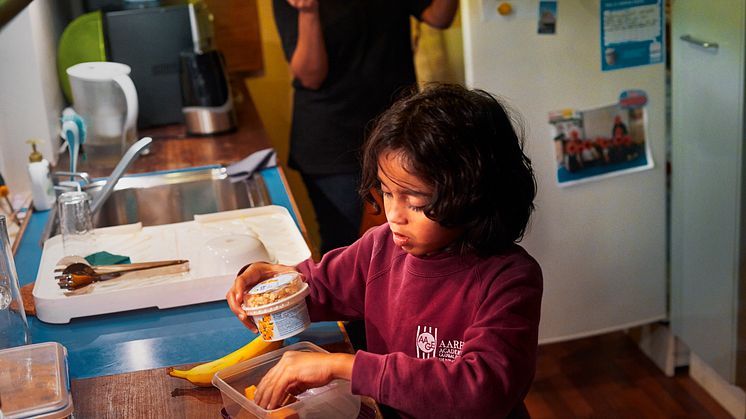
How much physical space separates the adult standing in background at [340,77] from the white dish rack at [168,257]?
30.6 inches

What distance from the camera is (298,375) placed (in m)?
1.09

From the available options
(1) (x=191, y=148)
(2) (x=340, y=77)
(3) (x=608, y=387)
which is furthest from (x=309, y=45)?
(3) (x=608, y=387)

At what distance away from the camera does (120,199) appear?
229cm

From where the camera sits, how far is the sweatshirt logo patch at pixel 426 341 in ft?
4.07

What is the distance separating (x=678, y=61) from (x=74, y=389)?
199 cm

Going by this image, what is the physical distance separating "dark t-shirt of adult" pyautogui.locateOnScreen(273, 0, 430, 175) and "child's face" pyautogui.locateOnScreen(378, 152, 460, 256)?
1.51 m

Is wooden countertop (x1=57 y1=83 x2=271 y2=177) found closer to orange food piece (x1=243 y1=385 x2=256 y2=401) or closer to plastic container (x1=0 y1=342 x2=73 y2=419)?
plastic container (x1=0 y1=342 x2=73 y2=419)

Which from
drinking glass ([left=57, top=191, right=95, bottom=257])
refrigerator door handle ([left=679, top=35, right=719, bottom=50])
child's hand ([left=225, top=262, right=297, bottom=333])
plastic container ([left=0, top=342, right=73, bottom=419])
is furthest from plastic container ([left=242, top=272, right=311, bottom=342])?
refrigerator door handle ([left=679, top=35, right=719, bottom=50])

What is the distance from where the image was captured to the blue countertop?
1365mm

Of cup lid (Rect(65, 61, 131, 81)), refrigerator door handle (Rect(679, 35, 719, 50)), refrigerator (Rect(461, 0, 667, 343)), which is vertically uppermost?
cup lid (Rect(65, 61, 131, 81))

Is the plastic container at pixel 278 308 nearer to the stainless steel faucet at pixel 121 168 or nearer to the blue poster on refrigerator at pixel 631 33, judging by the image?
the stainless steel faucet at pixel 121 168

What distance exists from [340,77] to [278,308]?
1.55 metres

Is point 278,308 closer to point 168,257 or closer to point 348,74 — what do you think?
point 168,257

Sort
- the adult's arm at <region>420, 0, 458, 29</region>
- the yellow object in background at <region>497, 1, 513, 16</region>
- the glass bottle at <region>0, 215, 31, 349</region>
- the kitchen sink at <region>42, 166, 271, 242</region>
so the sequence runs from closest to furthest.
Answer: the glass bottle at <region>0, 215, 31, 349</region> < the kitchen sink at <region>42, 166, 271, 242</region> < the yellow object in background at <region>497, 1, 513, 16</region> < the adult's arm at <region>420, 0, 458, 29</region>
